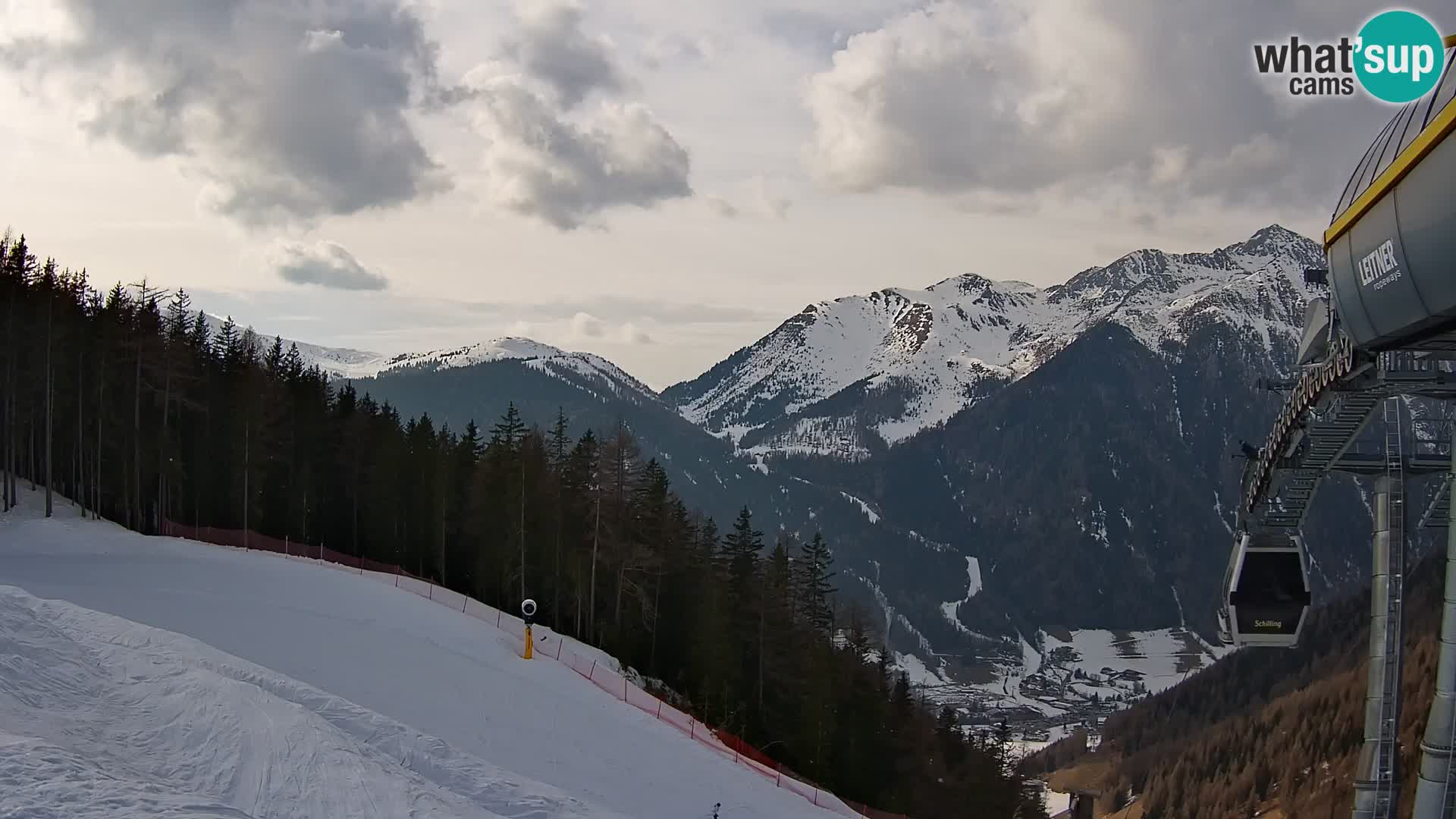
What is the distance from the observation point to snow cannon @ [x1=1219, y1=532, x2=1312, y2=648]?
22.0 m

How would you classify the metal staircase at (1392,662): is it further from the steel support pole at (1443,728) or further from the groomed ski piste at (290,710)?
the groomed ski piste at (290,710)

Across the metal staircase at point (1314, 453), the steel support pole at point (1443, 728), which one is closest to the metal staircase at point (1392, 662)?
the metal staircase at point (1314, 453)

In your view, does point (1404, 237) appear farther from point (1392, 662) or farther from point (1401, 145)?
point (1392, 662)

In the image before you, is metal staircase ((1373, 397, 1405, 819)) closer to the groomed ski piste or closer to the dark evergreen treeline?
the dark evergreen treeline

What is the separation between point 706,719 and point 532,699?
1885cm

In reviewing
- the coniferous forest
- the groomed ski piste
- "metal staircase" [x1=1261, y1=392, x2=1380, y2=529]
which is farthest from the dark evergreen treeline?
the coniferous forest

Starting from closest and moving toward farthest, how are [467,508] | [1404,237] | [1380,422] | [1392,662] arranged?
[1404,237] < [1392,662] < [1380,422] < [467,508]

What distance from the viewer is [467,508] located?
54062mm

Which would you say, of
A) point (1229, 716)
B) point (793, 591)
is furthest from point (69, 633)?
point (1229, 716)

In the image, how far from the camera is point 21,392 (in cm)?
4497

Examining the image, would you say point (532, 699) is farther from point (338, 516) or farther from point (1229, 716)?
point (1229, 716)

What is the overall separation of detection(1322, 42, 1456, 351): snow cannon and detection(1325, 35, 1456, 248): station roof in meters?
0.01

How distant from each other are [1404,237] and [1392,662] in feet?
37.2

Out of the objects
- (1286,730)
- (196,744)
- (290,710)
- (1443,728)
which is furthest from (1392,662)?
(1286,730)
